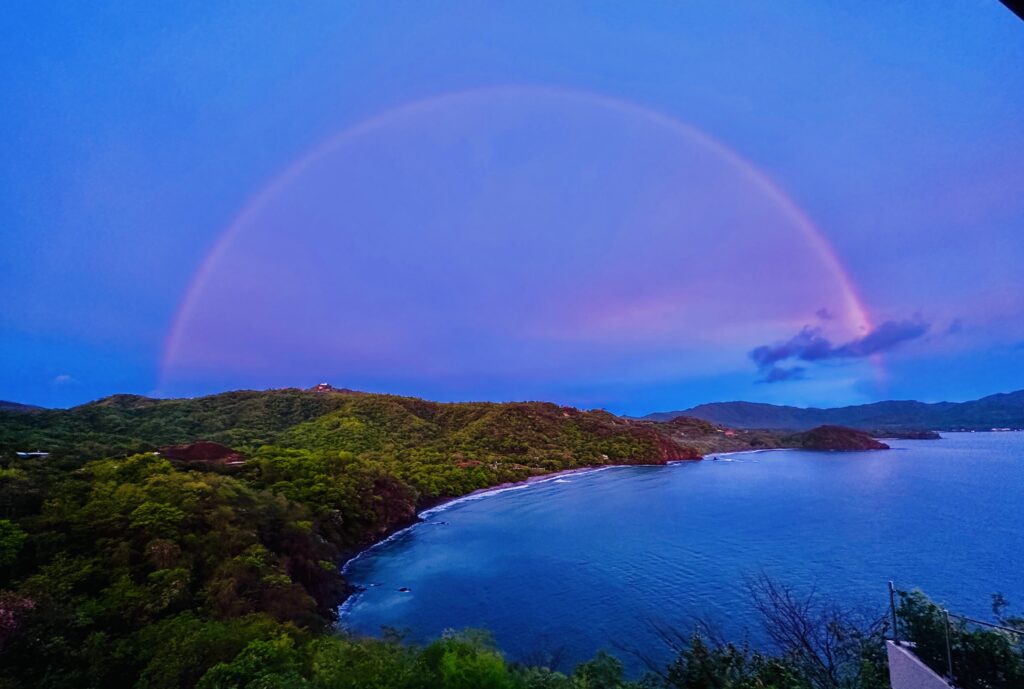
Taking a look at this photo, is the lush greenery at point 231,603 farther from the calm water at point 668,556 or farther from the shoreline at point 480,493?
the calm water at point 668,556

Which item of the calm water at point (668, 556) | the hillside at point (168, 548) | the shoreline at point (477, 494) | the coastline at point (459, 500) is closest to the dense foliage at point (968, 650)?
the calm water at point (668, 556)

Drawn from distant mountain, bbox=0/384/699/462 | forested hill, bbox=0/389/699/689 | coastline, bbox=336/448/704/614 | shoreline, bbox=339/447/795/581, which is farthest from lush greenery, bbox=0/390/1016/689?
distant mountain, bbox=0/384/699/462

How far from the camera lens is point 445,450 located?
7269 centimetres

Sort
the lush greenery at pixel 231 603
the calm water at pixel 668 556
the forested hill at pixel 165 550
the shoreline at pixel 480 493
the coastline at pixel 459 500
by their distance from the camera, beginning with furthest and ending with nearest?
the shoreline at pixel 480 493
the coastline at pixel 459 500
the calm water at pixel 668 556
the forested hill at pixel 165 550
the lush greenery at pixel 231 603

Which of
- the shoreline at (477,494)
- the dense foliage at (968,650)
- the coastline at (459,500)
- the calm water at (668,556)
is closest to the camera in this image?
the dense foliage at (968,650)

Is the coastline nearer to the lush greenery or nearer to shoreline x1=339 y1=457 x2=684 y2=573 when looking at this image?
shoreline x1=339 y1=457 x2=684 y2=573

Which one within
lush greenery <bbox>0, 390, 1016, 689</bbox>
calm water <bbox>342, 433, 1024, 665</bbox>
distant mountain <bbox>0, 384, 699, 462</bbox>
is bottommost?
calm water <bbox>342, 433, 1024, 665</bbox>

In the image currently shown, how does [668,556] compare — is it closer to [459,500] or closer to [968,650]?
[968,650]

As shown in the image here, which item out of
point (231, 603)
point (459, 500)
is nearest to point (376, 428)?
point (459, 500)

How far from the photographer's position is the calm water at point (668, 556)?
77.5 feet

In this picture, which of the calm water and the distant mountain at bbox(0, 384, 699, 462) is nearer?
the calm water

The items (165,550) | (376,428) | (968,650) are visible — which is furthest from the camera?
(376,428)

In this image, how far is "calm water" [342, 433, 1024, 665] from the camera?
23609 millimetres

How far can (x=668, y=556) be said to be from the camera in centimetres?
3397
